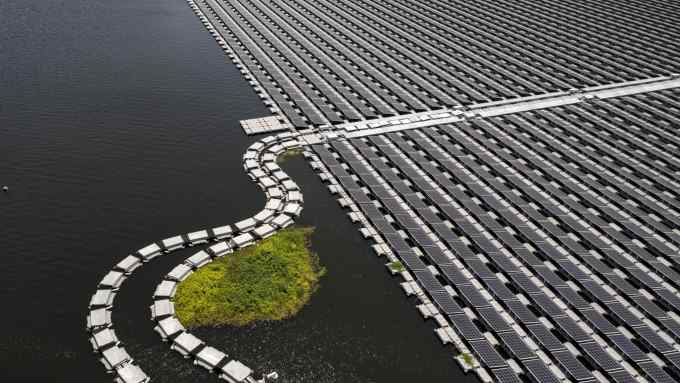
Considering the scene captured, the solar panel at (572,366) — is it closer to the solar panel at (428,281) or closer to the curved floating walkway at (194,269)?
the solar panel at (428,281)

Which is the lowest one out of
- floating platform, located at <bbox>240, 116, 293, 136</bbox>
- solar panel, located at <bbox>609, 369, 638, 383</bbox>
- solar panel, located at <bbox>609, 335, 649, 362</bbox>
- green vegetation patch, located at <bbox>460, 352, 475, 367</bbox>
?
solar panel, located at <bbox>609, 369, 638, 383</bbox>

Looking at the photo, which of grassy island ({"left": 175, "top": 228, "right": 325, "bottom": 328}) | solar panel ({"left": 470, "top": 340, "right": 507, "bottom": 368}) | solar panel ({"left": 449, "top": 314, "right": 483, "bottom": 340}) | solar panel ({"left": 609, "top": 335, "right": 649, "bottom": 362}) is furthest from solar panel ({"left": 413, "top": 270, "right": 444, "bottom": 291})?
solar panel ({"left": 609, "top": 335, "right": 649, "bottom": 362})

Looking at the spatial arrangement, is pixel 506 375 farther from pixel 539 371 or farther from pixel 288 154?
pixel 288 154

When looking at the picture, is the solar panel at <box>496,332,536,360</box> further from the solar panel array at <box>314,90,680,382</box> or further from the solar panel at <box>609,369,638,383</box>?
the solar panel at <box>609,369,638,383</box>

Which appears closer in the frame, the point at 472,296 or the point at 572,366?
the point at 572,366

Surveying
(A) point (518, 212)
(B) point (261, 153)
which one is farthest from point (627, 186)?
(B) point (261, 153)

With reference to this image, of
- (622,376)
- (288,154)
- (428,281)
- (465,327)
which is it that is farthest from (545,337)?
(288,154)
